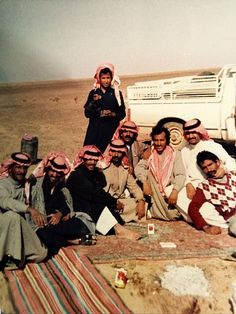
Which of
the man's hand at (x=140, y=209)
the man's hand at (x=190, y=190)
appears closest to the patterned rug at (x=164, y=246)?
→ the man's hand at (x=140, y=209)

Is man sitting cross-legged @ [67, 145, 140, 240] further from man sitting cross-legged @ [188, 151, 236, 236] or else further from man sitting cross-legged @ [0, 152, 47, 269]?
man sitting cross-legged @ [188, 151, 236, 236]

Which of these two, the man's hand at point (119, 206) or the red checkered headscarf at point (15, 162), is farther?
the man's hand at point (119, 206)

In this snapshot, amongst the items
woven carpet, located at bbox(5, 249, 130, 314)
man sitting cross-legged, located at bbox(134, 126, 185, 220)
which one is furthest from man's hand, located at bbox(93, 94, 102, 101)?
woven carpet, located at bbox(5, 249, 130, 314)

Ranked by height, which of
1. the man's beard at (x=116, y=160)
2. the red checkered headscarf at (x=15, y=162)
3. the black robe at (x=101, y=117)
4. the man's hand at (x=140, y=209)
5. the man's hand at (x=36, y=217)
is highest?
the black robe at (x=101, y=117)

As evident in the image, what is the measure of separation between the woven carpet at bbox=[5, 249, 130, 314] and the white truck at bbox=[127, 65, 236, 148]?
329 cm

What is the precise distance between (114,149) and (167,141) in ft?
2.40

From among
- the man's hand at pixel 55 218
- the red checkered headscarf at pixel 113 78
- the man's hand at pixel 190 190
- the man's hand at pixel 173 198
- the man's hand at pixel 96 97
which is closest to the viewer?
the man's hand at pixel 55 218

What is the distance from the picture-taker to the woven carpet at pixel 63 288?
298cm

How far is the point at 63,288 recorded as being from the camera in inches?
128

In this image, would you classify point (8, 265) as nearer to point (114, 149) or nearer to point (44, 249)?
point (44, 249)

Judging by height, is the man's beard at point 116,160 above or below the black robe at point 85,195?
above

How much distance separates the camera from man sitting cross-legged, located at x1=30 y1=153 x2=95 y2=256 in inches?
157

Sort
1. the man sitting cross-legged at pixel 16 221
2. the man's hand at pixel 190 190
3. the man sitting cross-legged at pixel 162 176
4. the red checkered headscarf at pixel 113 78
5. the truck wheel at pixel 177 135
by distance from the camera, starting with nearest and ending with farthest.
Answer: the man sitting cross-legged at pixel 16 221
the man's hand at pixel 190 190
the man sitting cross-legged at pixel 162 176
the red checkered headscarf at pixel 113 78
the truck wheel at pixel 177 135

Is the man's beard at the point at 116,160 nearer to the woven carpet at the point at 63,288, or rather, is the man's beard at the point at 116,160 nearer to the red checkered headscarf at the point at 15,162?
the red checkered headscarf at the point at 15,162
